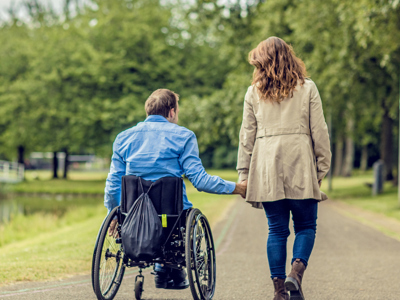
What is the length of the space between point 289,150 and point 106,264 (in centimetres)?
156

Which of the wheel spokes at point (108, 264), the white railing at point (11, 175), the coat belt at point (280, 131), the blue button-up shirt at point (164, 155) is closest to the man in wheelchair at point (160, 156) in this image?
the blue button-up shirt at point (164, 155)

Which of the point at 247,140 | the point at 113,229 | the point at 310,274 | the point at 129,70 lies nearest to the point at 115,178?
the point at 113,229

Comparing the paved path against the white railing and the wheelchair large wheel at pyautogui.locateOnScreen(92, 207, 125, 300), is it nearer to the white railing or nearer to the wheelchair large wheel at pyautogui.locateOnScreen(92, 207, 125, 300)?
the wheelchair large wheel at pyautogui.locateOnScreen(92, 207, 125, 300)

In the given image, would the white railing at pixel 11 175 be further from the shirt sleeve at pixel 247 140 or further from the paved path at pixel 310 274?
the shirt sleeve at pixel 247 140

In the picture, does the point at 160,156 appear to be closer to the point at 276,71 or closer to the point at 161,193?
the point at 161,193

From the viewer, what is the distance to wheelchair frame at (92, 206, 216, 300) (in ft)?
12.3

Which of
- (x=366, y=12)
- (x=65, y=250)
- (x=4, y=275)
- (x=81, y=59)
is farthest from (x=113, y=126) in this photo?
(x=4, y=275)

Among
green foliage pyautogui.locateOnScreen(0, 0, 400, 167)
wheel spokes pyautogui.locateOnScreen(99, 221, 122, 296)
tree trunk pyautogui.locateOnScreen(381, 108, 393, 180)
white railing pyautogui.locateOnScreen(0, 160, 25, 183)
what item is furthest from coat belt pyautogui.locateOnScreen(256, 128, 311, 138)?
white railing pyautogui.locateOnScreen(0, 160, 25, 183)

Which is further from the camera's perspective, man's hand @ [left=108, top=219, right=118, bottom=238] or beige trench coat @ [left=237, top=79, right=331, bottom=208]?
man's hand @ [left=108, top=219, right=118, bottom=238]

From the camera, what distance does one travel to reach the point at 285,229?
395cm

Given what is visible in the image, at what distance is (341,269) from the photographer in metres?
6.15

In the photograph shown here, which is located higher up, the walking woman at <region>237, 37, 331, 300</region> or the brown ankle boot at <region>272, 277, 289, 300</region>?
the walking woman at <region>237, 37, 331, 300</region>

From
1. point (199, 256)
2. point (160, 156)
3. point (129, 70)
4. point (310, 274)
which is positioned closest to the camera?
point (160, 156)

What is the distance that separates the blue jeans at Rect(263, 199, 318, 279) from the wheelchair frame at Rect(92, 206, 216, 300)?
1.70 feet
